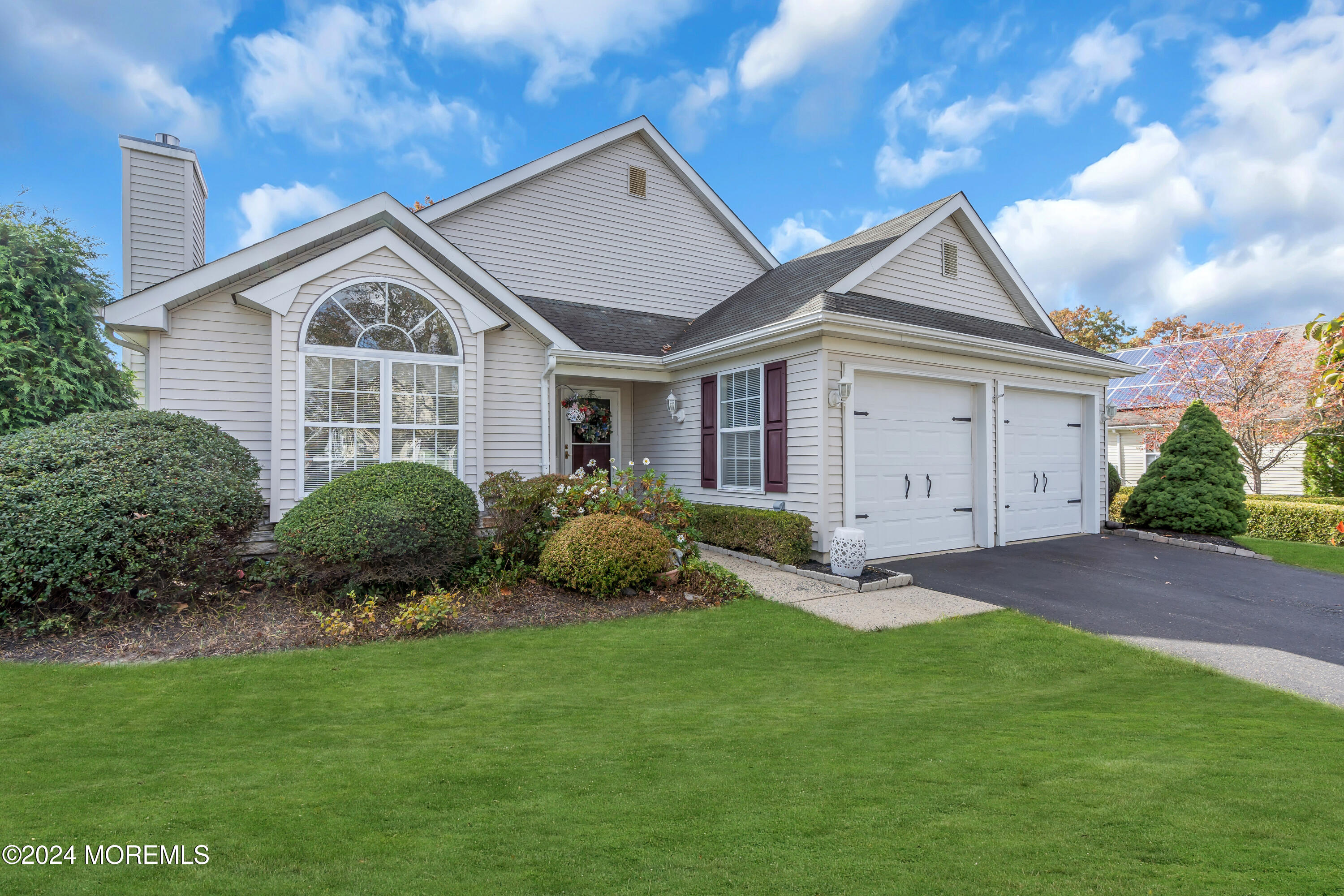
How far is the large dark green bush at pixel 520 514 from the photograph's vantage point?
292 inches

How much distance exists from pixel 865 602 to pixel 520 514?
13.2ft

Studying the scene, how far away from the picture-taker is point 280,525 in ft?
21.0

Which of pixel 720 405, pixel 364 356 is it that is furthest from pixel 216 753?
pixel 720 405

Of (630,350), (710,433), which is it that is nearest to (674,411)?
(710,433)

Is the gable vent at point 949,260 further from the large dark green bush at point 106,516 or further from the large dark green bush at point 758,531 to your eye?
the large dark green bush at point 106,516

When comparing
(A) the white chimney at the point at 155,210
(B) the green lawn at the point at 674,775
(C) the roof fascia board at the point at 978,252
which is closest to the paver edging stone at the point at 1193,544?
(C) the roof fascia board at the point at 978,252

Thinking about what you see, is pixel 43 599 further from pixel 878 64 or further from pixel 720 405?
pixel 878 64

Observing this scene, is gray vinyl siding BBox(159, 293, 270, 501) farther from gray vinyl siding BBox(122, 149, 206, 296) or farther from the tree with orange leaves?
the tree with orange leaves

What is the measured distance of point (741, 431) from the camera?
9.32 metres

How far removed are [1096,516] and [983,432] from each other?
141 inches

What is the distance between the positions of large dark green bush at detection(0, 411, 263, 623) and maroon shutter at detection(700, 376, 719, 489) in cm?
606

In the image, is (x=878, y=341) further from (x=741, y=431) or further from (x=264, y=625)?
(x=264, y=625)

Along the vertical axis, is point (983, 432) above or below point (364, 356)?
below

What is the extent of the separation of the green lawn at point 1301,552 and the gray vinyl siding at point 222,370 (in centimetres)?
1398
